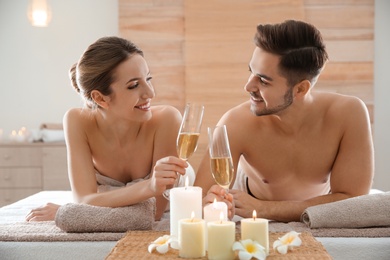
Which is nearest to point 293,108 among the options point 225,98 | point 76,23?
point 225,98

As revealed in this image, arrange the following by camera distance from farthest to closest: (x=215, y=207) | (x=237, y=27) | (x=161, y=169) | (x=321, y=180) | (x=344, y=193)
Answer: (x=237, y=27) → (x=321, y=180) → (x=344, y=193) → (x=161, y=169) → (x=215, y=207)

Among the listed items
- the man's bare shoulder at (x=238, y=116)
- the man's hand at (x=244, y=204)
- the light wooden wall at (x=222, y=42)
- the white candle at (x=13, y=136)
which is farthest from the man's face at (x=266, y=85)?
the white candle at (x=13, y=136)

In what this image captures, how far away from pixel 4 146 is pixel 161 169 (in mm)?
3467

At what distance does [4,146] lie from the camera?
16.9 feet

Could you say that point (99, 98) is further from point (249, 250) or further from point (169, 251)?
point (249, 250)

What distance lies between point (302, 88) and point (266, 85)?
174 millimetres

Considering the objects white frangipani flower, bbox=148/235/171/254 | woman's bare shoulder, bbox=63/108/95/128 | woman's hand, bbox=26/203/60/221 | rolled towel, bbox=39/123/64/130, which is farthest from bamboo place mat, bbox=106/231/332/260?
rolled towel, bbox=39/123/64/130

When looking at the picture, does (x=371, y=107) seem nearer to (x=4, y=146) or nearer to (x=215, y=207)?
(x=4, y=146)

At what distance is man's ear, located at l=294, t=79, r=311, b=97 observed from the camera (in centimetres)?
244

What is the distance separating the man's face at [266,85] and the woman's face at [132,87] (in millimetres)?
399

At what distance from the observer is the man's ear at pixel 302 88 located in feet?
8.00

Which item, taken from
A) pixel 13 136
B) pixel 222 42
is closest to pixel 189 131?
pixel 222 42

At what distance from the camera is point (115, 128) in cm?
269

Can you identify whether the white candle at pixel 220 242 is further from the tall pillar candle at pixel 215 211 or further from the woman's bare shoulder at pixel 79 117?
the woman's bare shoulder at pixel 79 117
